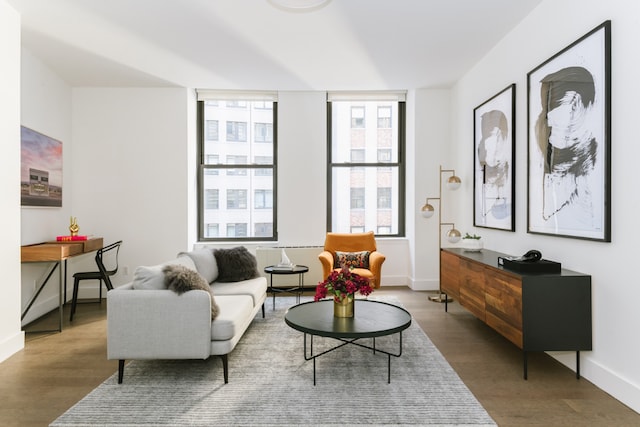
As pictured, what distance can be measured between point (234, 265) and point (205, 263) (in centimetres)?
34

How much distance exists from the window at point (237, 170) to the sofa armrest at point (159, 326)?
341 centimetres

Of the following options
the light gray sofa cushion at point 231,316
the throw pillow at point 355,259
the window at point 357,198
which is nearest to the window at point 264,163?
the window at point 357,198

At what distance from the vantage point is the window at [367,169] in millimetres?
6238

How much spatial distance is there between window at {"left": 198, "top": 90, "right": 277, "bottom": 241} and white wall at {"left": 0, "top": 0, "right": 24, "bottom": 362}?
2.77 metres

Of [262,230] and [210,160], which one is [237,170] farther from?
[262,230]

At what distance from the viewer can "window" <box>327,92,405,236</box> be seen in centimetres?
624

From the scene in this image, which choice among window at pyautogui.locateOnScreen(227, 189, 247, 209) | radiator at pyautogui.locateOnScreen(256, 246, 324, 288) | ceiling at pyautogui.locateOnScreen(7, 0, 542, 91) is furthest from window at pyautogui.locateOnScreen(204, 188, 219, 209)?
ceiling at pyautogui.locateOnScreen(7, 0, 542, 91)

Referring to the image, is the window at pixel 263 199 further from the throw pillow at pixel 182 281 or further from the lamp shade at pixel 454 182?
the throw pillow at pixel 182 281

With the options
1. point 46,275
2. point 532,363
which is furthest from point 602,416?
point 46,275

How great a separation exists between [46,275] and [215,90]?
11.1 feet

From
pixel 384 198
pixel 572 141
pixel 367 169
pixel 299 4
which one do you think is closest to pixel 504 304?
pixel 572 141

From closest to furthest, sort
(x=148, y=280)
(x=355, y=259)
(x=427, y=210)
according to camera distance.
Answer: (x=148, y=280)
(x=355, y=259)
(x=427, y=210)

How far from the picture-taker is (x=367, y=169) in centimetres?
628

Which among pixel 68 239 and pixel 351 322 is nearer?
pixel 351 322
